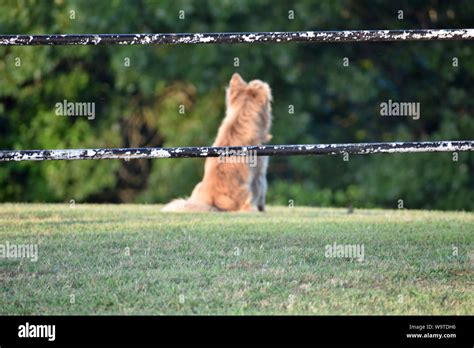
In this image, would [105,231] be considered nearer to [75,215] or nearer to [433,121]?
[75,215]

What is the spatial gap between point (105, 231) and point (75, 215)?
103 centimetres

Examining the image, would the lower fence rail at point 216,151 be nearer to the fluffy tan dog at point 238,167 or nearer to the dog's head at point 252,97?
the fluffy tan dog at point 238,167

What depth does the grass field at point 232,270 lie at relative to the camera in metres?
4.64

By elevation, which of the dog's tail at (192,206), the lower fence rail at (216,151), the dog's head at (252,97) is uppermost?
the dog's head at (252,97)

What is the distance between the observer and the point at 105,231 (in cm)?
588

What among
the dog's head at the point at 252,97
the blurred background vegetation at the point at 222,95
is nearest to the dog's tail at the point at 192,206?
the dog's head at the point at 252,97

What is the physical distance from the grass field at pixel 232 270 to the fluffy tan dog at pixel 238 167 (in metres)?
3.90

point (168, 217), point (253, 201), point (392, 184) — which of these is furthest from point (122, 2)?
point (168, 217)

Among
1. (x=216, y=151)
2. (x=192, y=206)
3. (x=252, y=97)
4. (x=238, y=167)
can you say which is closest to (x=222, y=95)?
(x=252, y=97)

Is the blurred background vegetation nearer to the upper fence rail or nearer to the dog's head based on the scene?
the dog's head

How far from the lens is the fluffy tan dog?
33.2 feet

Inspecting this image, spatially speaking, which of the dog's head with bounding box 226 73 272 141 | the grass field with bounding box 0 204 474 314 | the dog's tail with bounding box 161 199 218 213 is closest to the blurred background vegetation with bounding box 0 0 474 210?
the dog's head with bounding box 226 73 272 141

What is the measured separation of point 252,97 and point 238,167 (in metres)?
0.95

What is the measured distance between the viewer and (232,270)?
16.5ft
